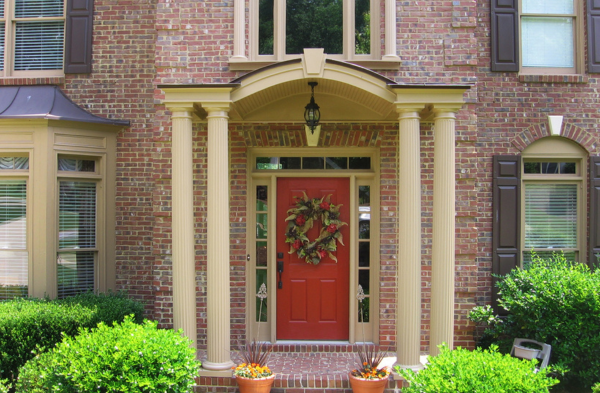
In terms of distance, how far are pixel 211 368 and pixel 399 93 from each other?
3.59 meters

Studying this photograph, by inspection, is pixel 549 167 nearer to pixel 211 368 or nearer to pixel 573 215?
pixel 573 215

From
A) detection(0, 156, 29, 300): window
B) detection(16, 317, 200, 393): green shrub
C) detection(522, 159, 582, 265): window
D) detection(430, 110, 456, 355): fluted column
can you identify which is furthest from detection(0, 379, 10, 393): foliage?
detection(522, 159, 582, 265): window

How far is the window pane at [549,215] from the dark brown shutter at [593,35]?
169 centimetres

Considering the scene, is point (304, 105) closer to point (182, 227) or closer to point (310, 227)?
point (310, 227)

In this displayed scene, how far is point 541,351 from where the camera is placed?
5.61 metres

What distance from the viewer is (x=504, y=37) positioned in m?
6.88

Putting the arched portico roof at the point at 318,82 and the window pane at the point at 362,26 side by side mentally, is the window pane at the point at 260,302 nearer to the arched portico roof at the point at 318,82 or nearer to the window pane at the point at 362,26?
the arched portico roof at the point at 318,82

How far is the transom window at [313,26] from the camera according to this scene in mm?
6520

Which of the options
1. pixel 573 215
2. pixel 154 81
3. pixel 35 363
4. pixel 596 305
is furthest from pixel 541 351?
pixel 154 81

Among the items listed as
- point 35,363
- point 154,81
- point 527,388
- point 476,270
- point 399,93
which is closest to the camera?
point 527,388

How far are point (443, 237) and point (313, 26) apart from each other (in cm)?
320

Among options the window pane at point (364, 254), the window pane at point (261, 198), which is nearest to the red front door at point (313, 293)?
the window pane at point (364, 254)

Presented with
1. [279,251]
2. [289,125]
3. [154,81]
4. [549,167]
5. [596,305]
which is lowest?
[596,305]

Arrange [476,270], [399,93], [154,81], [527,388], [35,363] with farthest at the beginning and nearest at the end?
1. [154,81]
2. [476,270]
3. [399,93]
4. [35,363]
5. [527,388]
